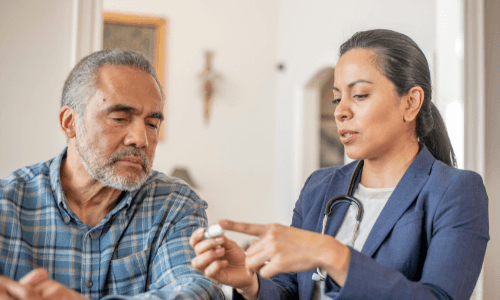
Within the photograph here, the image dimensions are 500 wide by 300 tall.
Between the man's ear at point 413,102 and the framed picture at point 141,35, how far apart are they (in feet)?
14.5

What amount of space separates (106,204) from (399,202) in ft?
3.44

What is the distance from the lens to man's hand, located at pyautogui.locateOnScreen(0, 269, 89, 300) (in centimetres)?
105

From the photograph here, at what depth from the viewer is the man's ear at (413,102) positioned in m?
1.52

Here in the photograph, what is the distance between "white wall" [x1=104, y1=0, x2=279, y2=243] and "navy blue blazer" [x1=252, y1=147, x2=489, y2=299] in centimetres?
426

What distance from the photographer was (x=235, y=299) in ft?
4.64

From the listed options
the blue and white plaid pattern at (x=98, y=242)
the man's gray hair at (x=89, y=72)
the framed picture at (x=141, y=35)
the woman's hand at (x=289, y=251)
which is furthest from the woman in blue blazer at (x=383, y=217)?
the framed picture at (x=141, y=35)

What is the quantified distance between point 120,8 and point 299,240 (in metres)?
5.23

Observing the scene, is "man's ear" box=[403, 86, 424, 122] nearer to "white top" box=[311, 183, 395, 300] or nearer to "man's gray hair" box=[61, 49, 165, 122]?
"white top" box=[311, 183, 395, 300]

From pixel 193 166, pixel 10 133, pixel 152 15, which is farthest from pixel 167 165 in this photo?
pixel 10 133

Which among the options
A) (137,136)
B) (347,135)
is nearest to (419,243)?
Result: (347,135)

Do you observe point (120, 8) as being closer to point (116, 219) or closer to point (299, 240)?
point (116, 219)

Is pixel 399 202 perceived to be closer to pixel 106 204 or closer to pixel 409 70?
pixel 409 70

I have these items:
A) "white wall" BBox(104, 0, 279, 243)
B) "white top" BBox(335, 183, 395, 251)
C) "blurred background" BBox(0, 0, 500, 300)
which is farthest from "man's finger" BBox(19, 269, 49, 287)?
"white wall" BBox(104, 0, 279, 243)

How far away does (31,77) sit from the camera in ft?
6.05
